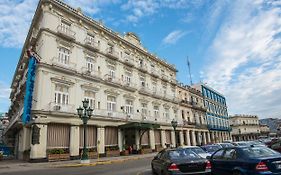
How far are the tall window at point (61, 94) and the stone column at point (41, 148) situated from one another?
323 cm

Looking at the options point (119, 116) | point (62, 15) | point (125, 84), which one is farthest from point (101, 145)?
point (62, 15)

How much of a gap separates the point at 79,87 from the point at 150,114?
1495cm

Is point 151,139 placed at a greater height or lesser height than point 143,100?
lesser

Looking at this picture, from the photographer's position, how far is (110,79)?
103ft

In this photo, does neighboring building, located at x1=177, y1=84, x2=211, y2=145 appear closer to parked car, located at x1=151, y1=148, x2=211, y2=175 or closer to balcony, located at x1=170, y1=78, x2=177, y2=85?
balcony, located at x1=170, y1=78, x2=177, y2=85

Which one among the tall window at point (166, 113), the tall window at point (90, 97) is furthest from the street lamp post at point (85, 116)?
the tall window at point (166, 113)

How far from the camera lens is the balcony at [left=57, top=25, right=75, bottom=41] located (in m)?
26.1

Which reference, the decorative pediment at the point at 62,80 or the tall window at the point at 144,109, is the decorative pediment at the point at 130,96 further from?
the decorative pediment at the point at 62,80

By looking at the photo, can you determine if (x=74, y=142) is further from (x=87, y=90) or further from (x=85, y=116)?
(x=87, y=90)

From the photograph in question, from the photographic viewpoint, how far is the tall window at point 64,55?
2625 cm

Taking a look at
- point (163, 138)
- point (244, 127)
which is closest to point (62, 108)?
point (163, 138)

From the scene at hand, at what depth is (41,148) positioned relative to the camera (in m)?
22.1

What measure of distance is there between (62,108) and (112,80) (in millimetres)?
9007

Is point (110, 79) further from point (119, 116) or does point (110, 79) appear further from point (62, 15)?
point (62, 15)
